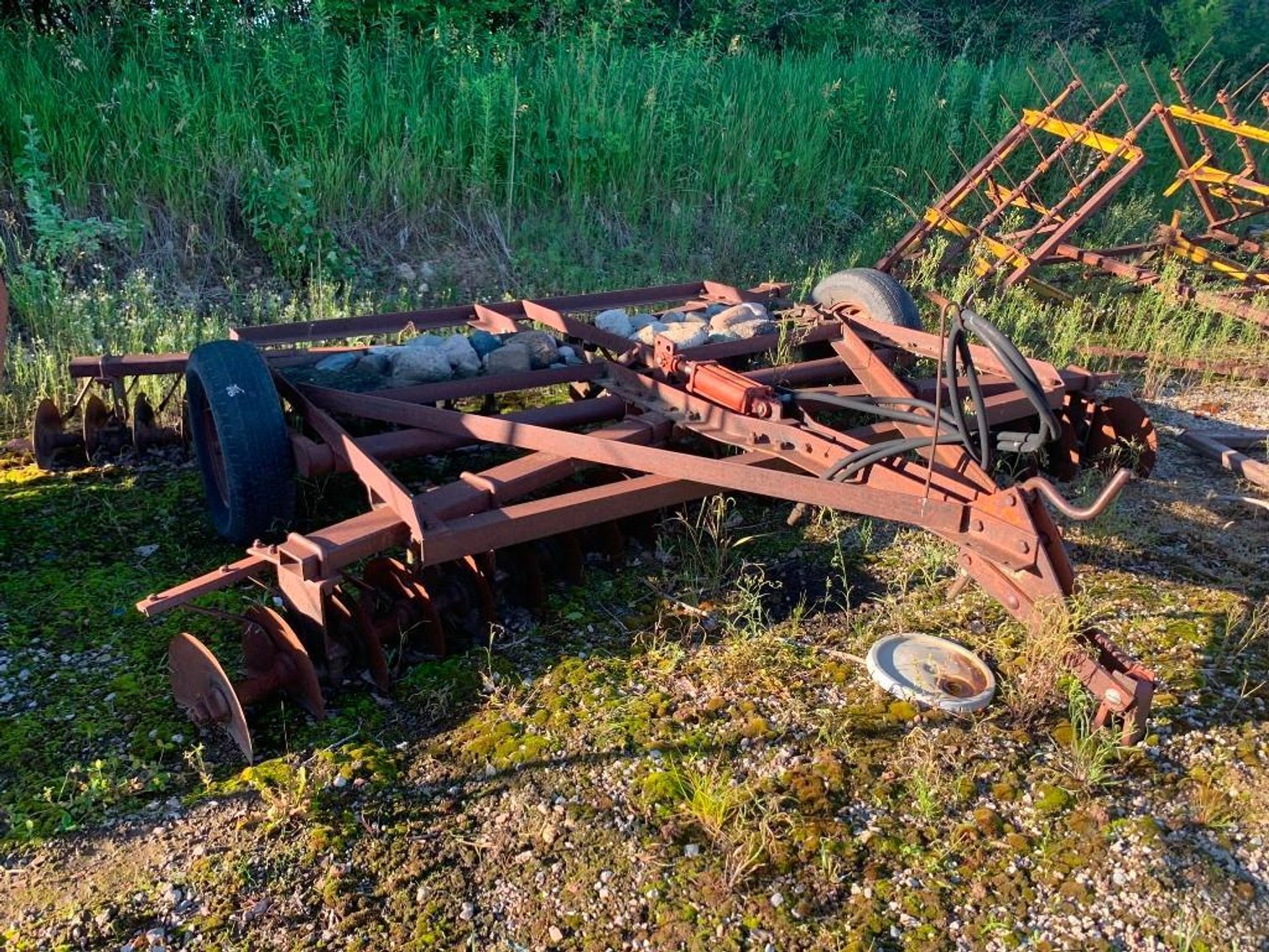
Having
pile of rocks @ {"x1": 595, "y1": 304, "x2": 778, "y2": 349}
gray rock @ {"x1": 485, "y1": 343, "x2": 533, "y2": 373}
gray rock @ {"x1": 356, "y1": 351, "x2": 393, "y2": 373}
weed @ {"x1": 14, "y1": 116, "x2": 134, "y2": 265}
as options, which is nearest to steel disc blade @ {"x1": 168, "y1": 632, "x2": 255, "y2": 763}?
gray rock @ {"x1": 356, "y1": 351, "x2": 393, "y2": 373}

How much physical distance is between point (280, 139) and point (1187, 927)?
7440mm

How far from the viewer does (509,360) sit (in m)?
4.73

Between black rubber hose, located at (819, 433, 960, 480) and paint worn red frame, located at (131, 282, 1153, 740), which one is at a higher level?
black rubber hose, located at (819, 433, 960, 480)

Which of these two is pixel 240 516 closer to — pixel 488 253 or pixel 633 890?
pixel 633 890

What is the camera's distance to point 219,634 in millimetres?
3572

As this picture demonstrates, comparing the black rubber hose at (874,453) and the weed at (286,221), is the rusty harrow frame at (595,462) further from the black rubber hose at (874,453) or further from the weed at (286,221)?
the weed at (286,221)

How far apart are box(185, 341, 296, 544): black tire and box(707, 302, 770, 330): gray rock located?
2358 mm

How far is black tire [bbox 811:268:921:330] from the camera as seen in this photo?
Answer: 16.9 ft

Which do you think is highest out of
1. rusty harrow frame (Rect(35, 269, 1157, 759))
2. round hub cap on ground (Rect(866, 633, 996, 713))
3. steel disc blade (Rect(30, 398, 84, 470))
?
rusty harrow frame (Rect(35, 269, 1157, 759))

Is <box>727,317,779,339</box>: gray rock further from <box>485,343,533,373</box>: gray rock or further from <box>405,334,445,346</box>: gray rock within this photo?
<box>405,334,445,346</box>: gray rock

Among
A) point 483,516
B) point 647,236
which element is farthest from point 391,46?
point 483,516

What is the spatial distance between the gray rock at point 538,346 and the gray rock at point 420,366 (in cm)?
34

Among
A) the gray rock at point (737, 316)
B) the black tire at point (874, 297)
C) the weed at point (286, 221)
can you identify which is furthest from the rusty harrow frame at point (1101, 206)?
the weed at point (286, 221)

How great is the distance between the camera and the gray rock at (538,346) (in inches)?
187
